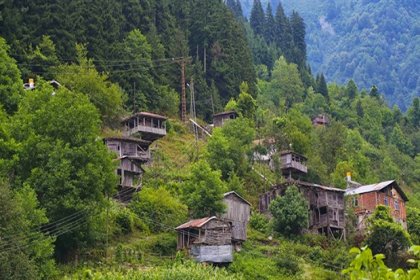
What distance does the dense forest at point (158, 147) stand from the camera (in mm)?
47906

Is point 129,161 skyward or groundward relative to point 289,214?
skyward

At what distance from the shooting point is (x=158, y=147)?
79.7 meters

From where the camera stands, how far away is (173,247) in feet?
180

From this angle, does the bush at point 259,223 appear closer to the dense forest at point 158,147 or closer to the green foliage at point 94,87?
the dense forest at point 158,147

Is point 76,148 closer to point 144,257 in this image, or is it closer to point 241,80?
point 144,257

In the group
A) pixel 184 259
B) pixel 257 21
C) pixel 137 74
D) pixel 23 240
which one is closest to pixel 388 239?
pixel 184 259

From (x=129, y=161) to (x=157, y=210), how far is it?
289 inches

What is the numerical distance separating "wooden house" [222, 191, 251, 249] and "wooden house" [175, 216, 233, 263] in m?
2.70

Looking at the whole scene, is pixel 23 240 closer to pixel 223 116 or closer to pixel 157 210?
pixel 157 210

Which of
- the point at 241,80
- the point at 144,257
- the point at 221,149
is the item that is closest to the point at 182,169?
the point at 221,149

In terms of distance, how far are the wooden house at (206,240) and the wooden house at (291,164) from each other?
2386cm

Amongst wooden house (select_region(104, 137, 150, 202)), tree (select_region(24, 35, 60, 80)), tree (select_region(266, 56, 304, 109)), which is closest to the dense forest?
tree (select_region(24, 35, 60, 80))

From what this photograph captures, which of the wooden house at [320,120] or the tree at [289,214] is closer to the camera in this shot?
the tree at [289,214]

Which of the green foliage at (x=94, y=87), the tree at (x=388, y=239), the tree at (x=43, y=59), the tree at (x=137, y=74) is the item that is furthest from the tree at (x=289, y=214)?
the tree at (x=137, y=74)
